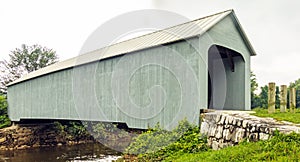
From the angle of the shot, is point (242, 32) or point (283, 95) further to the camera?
point (242, 32)

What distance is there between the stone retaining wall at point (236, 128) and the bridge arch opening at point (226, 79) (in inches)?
126

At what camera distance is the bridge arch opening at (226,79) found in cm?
985

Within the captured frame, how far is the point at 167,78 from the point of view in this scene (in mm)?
8367

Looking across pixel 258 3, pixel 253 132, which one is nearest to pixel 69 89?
pixel 258 3

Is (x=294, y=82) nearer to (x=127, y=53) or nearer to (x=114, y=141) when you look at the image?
(x=114, y=141)

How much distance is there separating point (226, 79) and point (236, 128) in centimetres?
541

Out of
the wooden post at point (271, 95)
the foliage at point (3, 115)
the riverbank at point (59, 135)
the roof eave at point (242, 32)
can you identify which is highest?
the roof eave at point (242, 32)

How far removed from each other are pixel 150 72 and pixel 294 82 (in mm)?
29937

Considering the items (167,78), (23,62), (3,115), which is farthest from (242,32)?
(23,62)

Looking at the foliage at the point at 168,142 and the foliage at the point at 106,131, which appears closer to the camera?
the foliage at the point at 168,142

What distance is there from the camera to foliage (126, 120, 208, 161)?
6711 mm

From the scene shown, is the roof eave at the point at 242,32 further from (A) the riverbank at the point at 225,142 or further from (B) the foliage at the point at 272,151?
(B) the foliage at the point at 272,151

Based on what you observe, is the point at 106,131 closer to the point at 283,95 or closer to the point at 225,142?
the point at 283,95

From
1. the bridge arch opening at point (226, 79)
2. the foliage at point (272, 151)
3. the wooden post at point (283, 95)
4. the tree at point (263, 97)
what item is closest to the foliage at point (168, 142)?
the wooden post at point (283, 95)
